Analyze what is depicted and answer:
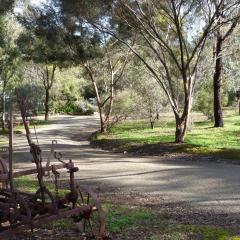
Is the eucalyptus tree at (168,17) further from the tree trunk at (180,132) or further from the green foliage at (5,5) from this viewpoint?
the green foliage at (5,5)

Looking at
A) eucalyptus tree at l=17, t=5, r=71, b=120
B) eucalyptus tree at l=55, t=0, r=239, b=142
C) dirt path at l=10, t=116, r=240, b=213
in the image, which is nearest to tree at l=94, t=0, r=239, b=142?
eucalyptus tree at l=55, t=0, r=239, b=142

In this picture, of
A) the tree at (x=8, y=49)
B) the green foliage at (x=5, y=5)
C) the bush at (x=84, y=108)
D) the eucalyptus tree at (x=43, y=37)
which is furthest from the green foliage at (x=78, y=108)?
the green foliage at (x=5, y=5)

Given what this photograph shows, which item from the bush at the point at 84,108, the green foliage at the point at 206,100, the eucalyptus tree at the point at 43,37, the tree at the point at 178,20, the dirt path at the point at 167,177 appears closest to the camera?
the dirt path at the point at 167,177

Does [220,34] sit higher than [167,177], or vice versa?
[220,34]

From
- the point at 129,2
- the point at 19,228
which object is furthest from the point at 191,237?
the point at 129,2

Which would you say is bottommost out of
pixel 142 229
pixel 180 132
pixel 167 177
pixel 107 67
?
pixel 167 177

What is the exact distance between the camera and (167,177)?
12711 mm

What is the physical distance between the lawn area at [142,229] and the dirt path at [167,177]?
1.89 meters

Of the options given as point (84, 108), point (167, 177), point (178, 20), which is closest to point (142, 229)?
point (167, 177)

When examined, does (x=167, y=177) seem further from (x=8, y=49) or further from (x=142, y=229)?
(x=8, y=49)

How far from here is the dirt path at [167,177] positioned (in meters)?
9.88

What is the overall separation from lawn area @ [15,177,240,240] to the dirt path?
6.19 ft

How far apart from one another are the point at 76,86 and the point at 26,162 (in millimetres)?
40537

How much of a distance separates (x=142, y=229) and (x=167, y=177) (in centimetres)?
607
